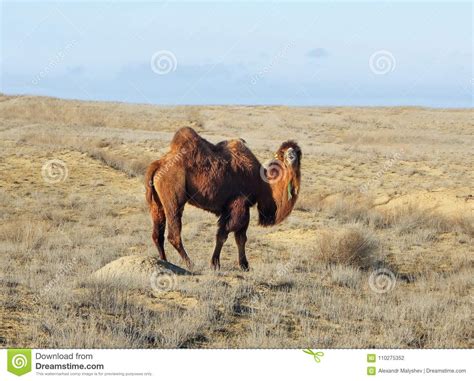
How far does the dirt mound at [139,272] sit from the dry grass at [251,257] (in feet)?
0.57

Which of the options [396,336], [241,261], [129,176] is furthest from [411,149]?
[396,336]

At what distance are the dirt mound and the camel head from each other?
216 cm

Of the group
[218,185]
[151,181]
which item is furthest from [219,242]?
[151,181]

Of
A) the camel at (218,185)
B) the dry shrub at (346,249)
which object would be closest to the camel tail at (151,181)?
the camel at (218,185)

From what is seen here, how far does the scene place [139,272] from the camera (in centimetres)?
943

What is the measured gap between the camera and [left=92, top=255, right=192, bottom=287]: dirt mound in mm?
8781

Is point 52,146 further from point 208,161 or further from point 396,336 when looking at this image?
point 396,336

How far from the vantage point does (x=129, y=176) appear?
23.5m

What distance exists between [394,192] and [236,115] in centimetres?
3294

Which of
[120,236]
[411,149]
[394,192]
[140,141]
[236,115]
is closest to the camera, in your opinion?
[120,236]
